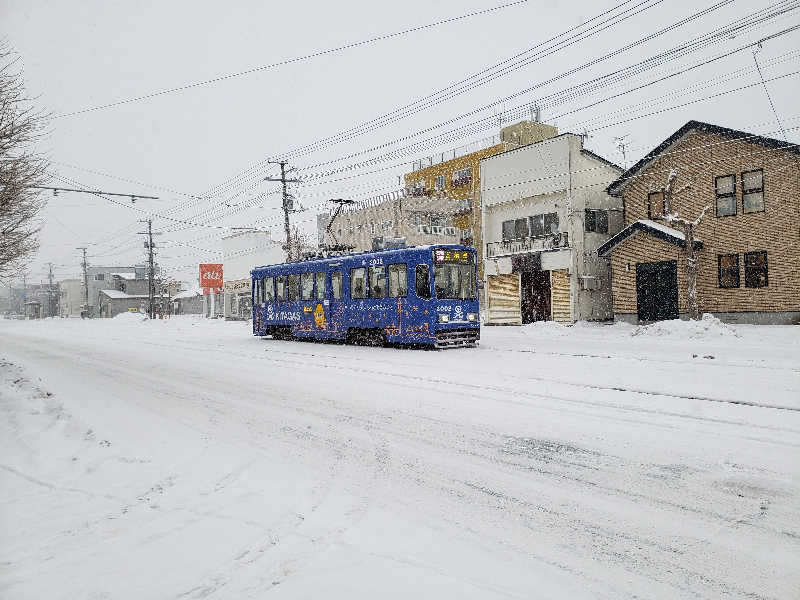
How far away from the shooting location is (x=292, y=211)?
112ft

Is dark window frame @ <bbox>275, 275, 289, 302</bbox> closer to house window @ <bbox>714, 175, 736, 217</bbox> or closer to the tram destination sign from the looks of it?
the tram destination sign

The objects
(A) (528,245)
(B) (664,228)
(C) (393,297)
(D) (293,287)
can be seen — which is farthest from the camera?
(A) (528,245)

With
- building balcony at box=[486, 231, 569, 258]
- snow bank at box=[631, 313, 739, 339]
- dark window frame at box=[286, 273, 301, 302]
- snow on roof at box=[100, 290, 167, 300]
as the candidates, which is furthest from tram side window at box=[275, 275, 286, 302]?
snow on roof at box=[100, 290, 167, 300]

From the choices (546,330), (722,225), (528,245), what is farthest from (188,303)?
(722,225)

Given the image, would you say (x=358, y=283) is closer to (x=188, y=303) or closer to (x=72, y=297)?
(x=188, y=303)

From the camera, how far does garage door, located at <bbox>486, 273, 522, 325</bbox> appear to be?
31.8 meters

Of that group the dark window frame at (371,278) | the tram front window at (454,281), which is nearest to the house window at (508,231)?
the tram front window at (454,281)

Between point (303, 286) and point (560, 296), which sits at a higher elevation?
point (303, 286)

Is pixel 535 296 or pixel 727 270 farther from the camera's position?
pixel 535 296

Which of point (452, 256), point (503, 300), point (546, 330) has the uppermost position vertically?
point (452, 256)

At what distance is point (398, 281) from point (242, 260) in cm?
4520

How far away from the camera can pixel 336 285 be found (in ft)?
62.4

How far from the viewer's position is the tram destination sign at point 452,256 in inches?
640

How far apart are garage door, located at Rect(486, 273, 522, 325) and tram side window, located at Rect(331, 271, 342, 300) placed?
15.7 meters
